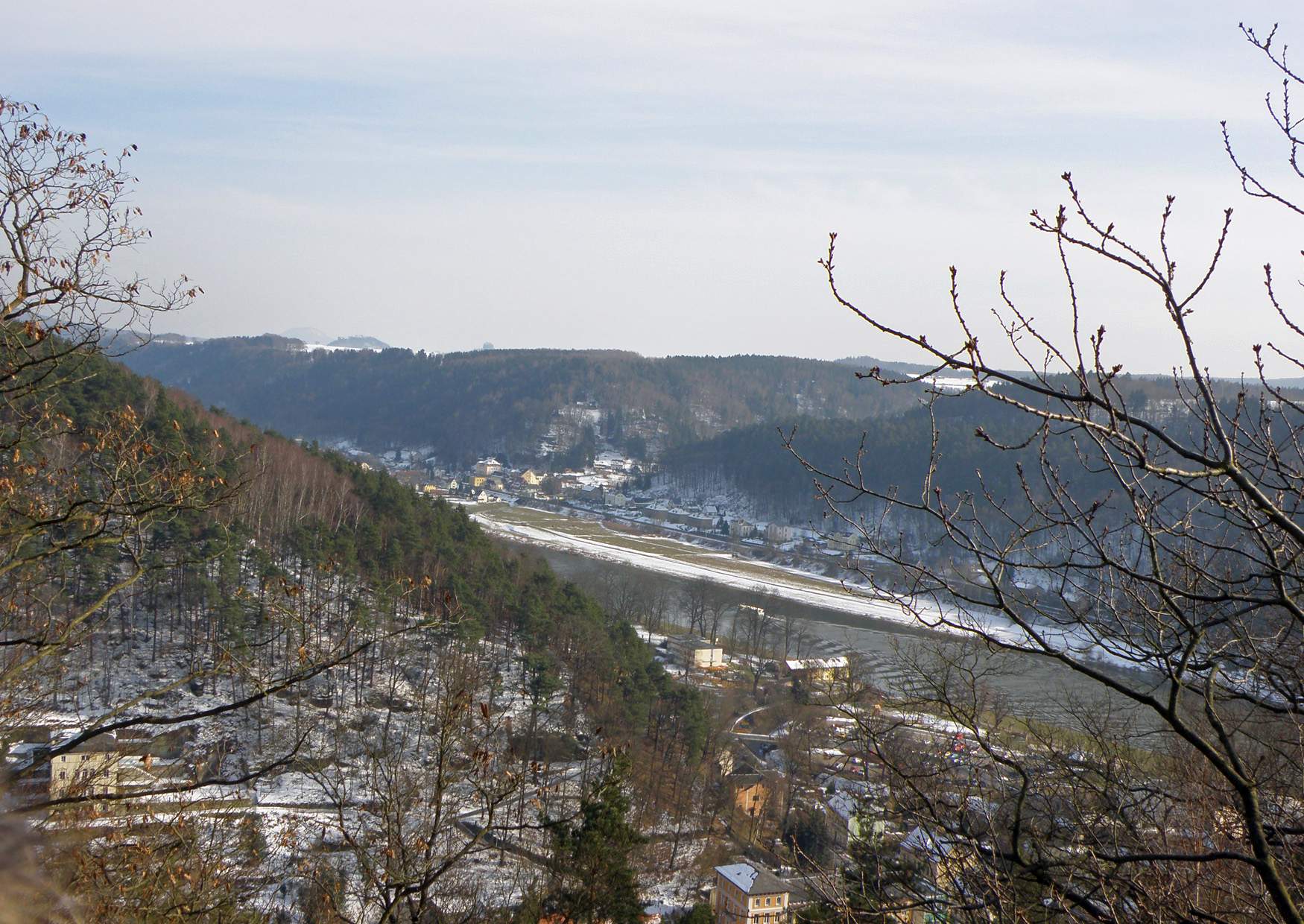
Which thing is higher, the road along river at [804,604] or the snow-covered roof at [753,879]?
the road along river at [804,604]

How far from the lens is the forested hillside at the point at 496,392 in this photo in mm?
78500

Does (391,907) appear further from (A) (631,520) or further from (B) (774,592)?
(A) (631,520)

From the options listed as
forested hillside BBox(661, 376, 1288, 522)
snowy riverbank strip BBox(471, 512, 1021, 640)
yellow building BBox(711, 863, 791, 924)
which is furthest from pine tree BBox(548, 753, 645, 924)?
forested hillside BBox(661, 376, 1288, 522)

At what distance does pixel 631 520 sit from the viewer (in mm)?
48312

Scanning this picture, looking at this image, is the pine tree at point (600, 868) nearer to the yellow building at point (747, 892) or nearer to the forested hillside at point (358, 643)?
the forested hillside at point (358, 643)

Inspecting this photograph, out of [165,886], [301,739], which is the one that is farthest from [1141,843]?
[165,886]

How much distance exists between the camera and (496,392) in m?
85.4

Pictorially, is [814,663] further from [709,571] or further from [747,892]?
[709,571]

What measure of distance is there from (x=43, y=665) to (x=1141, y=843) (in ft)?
16.9

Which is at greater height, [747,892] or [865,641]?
[865,641]

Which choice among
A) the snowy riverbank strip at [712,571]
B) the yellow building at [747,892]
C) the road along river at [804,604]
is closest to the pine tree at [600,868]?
the yellow building at [747,892]

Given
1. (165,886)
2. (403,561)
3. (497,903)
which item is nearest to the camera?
(165,886)

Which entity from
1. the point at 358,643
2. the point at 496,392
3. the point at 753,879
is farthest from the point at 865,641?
the point at 496,392

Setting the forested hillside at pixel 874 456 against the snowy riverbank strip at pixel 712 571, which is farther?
the forested hillside at pixel 874 456
